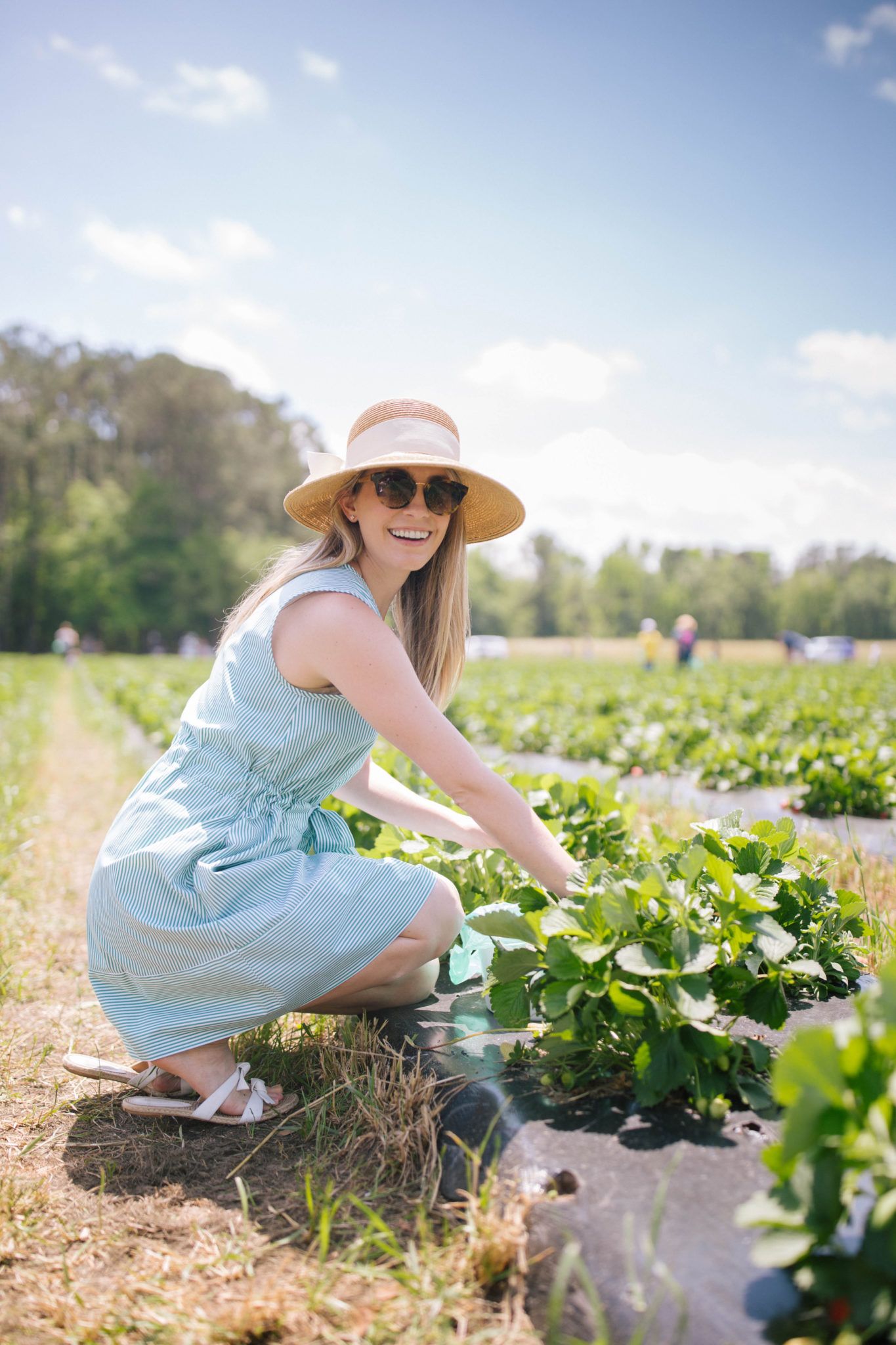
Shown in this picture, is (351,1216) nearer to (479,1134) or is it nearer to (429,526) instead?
(479,1134)

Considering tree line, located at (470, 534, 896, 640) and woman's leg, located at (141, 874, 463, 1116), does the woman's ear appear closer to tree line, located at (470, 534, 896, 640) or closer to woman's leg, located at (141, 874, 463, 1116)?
woman's leg, located at (141, 874, 463, 1116)

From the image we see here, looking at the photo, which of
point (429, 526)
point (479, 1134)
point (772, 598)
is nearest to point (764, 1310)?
point (479, 1134)

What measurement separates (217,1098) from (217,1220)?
344 mm

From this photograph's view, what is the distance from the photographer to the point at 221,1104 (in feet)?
6.76

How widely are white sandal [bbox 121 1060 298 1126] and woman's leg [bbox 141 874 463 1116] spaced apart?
0.02 metres

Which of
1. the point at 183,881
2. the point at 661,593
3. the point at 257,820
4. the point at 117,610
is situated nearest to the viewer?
the point at 183,881

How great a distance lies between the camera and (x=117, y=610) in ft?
156

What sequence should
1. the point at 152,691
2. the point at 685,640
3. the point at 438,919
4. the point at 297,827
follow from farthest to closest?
the point at 685,640
the point at 152,691
the point at 297,827
the point at 438,919

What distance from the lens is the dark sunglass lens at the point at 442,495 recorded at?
7.52 feet

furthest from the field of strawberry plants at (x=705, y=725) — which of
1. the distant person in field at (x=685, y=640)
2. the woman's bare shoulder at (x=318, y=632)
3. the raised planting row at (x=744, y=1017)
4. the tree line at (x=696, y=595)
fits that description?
the tree line at (x=696, y=595)

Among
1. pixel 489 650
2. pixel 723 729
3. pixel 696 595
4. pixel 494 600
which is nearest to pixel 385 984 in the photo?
pixel 723 729

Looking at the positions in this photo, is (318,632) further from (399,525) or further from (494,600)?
(494,600)

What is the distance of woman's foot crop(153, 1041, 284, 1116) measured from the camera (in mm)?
2068

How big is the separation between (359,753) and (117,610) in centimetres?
4849
